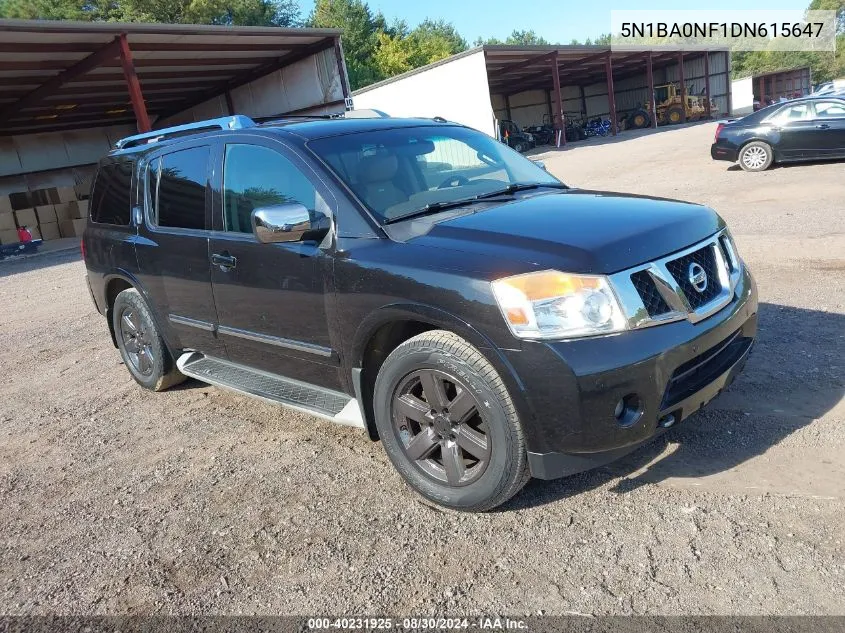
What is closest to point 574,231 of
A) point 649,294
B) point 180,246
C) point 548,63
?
point 649,294

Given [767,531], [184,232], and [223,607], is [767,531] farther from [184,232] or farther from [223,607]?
[184,232]

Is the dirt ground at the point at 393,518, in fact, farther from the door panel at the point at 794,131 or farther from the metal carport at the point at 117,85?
the metal carport at the point at 117,85

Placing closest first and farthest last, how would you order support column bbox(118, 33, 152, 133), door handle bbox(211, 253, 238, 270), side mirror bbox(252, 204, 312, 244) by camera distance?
side mirror bbox(252, 204, 312, 244) < door handle bbox(211, 253, 238, 270) < support column bbox(118, 33, 152, 133)

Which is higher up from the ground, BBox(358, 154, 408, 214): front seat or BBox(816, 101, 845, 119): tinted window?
BBox(358, 154, 408, 214): front seat

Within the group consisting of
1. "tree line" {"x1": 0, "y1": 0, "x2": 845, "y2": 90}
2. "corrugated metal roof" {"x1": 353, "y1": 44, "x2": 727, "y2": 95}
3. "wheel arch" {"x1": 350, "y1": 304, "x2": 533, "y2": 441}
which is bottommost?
"wheel arch" {"x1": 350, "y1": 304, "x2": 533, "y2": 441}

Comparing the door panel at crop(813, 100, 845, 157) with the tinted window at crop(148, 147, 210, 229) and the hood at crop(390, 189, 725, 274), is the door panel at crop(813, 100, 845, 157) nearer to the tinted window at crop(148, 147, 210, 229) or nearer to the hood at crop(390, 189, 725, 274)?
the hood at crop(390, 189, 725, 274)

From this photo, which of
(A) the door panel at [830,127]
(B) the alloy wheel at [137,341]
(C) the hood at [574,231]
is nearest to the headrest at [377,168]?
(C) the hood at [574,231]

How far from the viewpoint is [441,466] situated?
3.06 metres

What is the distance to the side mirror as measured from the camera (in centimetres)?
307

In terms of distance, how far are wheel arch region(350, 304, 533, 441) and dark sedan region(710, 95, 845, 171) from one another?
1309 cm

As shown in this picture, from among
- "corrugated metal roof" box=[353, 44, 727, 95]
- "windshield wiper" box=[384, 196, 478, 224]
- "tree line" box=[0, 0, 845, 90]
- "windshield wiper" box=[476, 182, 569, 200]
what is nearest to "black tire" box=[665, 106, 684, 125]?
"corrugated metal roof" box=[353, 44, 727, 95]

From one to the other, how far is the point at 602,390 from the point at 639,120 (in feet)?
138

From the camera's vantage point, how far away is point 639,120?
4069 cm

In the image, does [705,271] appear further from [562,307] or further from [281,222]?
[281,222]
